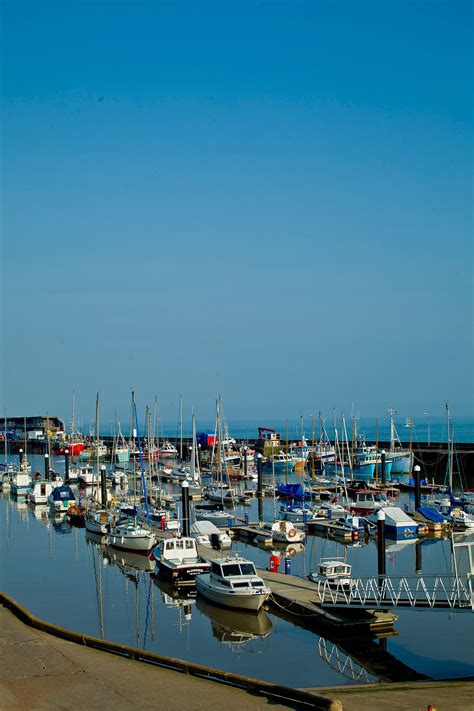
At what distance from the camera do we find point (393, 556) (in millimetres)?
46969

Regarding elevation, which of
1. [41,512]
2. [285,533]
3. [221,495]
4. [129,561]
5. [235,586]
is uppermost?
[221,495]

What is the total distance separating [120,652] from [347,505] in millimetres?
42932

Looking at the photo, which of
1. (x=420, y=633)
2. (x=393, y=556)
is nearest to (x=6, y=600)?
(x=420, y=633)

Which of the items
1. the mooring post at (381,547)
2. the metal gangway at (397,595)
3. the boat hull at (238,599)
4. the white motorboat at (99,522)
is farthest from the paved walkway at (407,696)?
the white motorboat at (99,522)

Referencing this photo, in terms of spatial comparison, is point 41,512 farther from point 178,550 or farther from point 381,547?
point 381,547

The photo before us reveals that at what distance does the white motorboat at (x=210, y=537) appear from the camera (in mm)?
48719

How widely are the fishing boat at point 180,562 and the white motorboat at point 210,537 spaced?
19.8ft

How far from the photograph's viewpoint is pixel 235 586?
111 ft

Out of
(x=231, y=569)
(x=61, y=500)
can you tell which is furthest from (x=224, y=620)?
(x=61, y=500)

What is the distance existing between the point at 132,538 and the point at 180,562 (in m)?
8.89

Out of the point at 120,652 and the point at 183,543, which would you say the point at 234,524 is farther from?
the point at 120,652

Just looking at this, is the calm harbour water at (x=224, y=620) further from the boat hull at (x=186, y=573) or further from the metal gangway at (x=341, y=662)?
the boat hull at (x=186, y=573)

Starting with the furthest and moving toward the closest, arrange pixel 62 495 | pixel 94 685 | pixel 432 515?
pixel 62 495 < pixel 432 515 < pixel 94 685

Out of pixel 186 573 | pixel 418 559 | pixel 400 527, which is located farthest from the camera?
pixel 400 527
